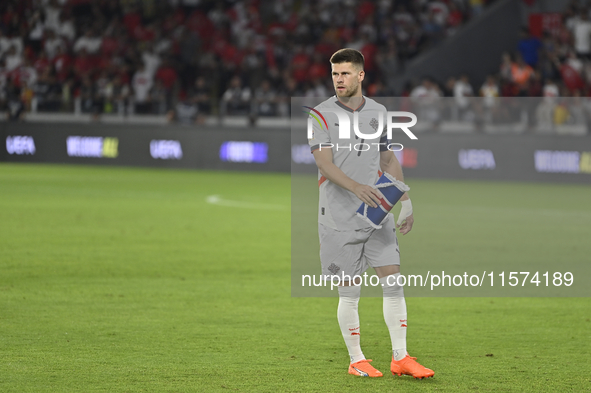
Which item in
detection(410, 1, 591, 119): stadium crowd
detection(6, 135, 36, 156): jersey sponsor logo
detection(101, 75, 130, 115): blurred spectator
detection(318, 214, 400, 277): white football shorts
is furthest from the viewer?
detection(6, 135, 36, 156): jersey sponsor logo

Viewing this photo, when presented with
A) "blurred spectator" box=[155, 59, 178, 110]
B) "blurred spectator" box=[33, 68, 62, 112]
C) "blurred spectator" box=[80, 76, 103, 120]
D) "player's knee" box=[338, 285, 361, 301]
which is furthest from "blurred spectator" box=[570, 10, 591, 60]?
"player's knee" box=[338, 285, 361, 301]

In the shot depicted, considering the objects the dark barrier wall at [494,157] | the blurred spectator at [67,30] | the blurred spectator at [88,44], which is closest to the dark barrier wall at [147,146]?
the dark barrier wall at [494,157]

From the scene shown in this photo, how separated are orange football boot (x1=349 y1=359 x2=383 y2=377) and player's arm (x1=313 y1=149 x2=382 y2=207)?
100cm

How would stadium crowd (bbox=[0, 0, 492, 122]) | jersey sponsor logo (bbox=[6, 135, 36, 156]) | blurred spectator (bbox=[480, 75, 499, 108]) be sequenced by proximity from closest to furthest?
blurred spectator (bbox=[480, 75, 499, 108]), stadium crowd (bbox=[0, 0, 492, 122]), jersey sponsor logo (bbox=[6, 135, 36, 156])

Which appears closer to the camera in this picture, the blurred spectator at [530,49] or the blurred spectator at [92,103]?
the blurred spectator at [530,49]

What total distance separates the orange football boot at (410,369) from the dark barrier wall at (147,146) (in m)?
18.5

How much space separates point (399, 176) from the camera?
18.7ft

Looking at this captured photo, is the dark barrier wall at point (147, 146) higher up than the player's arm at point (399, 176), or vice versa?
the player's arm at point (399, 176)

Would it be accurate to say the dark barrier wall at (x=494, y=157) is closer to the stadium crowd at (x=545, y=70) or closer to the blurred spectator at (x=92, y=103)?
the stadium crowd at (x=545, y=70)

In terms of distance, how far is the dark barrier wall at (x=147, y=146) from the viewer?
24609mm

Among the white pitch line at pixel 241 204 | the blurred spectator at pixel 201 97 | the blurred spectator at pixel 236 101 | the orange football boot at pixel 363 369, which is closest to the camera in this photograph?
the orange football boot at pixel 363 369

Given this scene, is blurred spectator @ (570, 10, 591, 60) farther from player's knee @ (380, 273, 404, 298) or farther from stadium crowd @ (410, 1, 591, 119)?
player's knee @ (380, 273, 404, 298)

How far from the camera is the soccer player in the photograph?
548cm

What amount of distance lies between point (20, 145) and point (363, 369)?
23.2 meters
